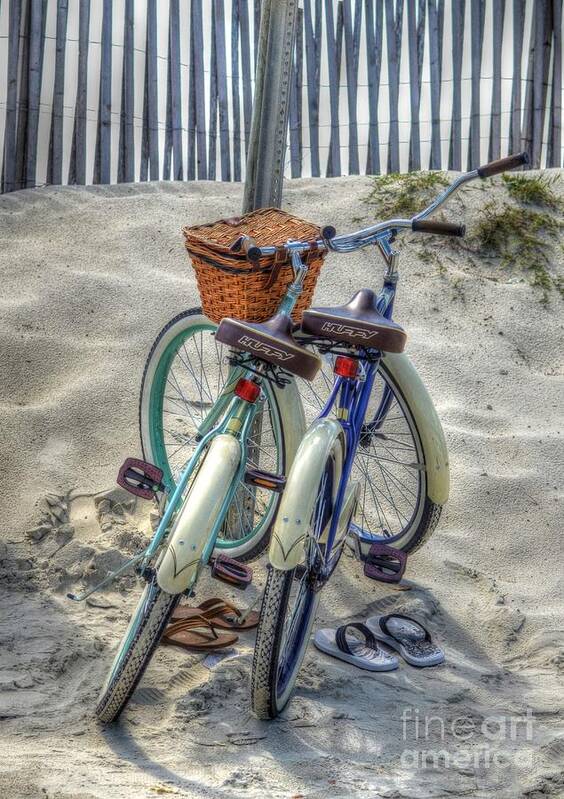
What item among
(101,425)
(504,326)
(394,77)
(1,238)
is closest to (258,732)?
(101,425)

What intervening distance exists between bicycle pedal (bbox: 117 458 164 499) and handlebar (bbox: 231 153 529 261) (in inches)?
30.1

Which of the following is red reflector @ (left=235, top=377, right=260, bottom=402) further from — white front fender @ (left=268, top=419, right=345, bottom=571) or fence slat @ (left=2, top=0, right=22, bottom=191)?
fence slat @ (left=2, top=0, right=22, bottom=191)

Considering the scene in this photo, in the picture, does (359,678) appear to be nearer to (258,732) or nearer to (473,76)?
(258,732)

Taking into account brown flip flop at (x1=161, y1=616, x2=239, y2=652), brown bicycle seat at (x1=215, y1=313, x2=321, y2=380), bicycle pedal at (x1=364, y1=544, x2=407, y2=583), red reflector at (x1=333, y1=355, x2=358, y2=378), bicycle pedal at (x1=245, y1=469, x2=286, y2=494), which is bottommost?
brown flip flop at (x1=161, y1=616, x2=239, y2=652)

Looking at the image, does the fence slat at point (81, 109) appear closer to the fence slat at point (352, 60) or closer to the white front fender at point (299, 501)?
the fence slat at point (352, 60)

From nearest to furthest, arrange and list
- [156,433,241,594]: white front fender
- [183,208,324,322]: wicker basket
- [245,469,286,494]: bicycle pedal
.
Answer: [156,433,241,594]: white front fender < [245,469,286,494]: bicycle pedal < [183,208,324,322]: wicker basket

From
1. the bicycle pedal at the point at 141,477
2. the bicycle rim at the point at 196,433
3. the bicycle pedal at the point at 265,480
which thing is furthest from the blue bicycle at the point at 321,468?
the bicycle pedal at the point at 141,477

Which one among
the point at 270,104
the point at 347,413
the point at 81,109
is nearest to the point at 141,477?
the point at 347,413

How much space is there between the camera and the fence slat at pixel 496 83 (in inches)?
253

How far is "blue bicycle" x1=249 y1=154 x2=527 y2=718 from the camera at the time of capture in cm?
262

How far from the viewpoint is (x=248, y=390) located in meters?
2.84

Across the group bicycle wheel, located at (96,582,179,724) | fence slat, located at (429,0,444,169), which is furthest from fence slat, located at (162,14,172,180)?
bicycle wheel, located at (96,582,179,724)

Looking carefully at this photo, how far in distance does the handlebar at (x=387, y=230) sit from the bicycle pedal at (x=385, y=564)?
39.3 inches

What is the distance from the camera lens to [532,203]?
6.19 m
